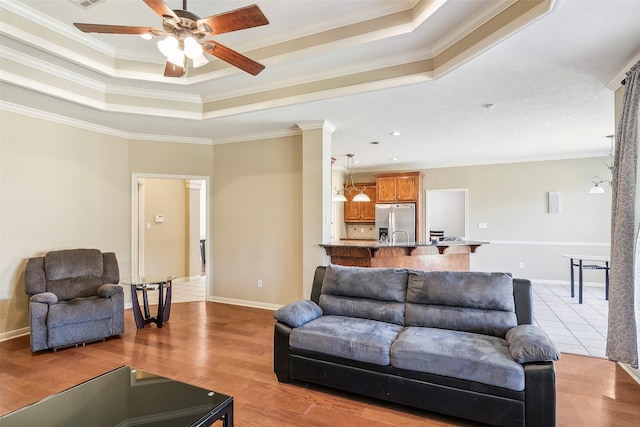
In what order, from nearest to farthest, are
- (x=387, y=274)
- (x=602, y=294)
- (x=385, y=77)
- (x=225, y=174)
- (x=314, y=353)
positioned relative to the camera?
(x=314, y=353), (x=387, y=274), (x=385, y=77), (x=225, y=174), (x=602, y=294)

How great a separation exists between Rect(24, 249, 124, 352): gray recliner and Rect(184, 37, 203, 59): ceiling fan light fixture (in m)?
2.88

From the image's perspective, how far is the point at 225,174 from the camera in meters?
5.42

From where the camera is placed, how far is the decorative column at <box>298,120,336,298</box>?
443cm

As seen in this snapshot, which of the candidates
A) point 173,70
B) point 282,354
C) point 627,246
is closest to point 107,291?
point 282,354

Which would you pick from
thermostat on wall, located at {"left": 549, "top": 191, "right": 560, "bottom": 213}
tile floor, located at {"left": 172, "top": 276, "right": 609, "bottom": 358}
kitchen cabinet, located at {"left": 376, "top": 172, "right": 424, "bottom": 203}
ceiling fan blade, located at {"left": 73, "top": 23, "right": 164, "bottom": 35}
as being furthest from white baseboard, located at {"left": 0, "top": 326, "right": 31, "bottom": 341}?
thermostat on wall, located at {"left": 549, "top": 191, "right": 560, "bottom": 213}

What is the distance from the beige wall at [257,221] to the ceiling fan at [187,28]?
261 cm

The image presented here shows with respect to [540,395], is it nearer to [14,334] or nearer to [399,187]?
[14,334]

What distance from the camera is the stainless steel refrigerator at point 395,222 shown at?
7.70 meters

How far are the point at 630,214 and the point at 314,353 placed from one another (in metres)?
2.77

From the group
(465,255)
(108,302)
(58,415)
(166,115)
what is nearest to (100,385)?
(58,415)

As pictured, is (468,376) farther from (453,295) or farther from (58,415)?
(58,415)

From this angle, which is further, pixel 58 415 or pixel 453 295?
pixel 453 295

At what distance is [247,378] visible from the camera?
9.18 ft

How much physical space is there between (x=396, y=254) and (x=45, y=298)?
406cm
